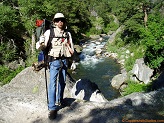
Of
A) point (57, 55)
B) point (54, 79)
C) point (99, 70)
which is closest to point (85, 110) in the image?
point (54, 79)

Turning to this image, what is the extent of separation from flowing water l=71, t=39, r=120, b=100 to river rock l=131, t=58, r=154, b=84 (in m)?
2.42

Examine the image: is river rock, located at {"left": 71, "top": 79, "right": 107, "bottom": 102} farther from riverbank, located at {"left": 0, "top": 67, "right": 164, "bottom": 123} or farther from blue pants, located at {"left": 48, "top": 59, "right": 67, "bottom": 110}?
→ blue pants, located at {"left": 48, "top": 59, "right": 67, "bottom": 110}

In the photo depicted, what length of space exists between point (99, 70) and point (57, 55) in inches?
866

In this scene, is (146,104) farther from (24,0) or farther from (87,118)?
(24,0)

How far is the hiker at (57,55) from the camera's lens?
5430mm

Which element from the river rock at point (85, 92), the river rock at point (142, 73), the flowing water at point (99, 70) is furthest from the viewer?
the flowing water at point (99, 70)

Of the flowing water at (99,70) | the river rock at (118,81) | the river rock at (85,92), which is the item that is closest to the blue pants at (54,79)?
the river rock at (85,92)

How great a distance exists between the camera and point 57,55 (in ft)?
18.1

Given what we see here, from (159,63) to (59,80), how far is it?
51.6 feet

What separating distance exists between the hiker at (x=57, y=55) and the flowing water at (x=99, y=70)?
1435 centimetres

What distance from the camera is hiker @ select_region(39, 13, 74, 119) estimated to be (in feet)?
17.8

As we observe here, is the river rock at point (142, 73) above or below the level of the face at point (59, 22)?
below

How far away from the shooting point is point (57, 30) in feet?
18.0

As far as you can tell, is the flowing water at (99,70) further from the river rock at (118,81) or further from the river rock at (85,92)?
the river rock at (85,92)
